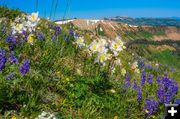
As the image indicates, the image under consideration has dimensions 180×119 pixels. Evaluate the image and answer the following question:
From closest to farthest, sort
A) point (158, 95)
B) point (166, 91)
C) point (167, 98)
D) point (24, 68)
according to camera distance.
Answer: point (24, 68), point (167, 98), point (158, 95), point (166, 91)

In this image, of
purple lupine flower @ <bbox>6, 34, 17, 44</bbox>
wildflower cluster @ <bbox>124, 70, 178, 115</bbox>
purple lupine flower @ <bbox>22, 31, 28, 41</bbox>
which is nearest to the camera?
purple lupine flower @ <bbox>6, 34, 17, 44</bbox>

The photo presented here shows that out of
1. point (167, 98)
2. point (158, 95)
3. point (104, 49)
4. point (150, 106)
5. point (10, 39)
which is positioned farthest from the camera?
point (158, 95)

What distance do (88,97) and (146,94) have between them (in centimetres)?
251

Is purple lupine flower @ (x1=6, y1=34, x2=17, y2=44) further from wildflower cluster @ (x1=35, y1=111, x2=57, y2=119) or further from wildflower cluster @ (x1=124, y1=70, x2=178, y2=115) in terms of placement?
wildflower cluster @ (x1=124, y1=70, x2=178, y2=115)

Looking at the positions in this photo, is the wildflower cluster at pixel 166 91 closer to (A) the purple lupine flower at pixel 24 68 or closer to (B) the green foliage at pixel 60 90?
(B) the green foliage at pixel 60 90

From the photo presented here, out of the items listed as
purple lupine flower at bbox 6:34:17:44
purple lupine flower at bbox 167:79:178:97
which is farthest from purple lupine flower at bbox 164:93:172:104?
purple lupine flower at bbox 6:34:17:44

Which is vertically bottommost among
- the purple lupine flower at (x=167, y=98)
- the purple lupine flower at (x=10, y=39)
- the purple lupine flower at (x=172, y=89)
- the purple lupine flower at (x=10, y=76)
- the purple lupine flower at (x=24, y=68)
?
the purple lupine flower at (x=167, y=98)

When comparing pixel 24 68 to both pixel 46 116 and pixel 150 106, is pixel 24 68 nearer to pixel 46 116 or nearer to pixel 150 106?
pixel 46 116

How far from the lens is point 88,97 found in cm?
666

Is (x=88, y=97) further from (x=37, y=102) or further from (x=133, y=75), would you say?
(x=133, y=75)

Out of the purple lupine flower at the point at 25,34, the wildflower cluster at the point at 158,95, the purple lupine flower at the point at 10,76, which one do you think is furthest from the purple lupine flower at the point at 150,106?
the purple lupine flower at the point at 10,76

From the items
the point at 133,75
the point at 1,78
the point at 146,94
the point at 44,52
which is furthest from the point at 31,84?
the point at 133,75

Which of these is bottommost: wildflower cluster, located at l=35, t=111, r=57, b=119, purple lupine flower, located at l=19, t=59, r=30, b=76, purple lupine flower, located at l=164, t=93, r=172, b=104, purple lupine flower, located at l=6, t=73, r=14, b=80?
purple lupine flower, located at l=164, t=93, r=172, b=104

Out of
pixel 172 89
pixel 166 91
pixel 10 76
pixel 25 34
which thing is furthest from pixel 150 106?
pixel 10 76
